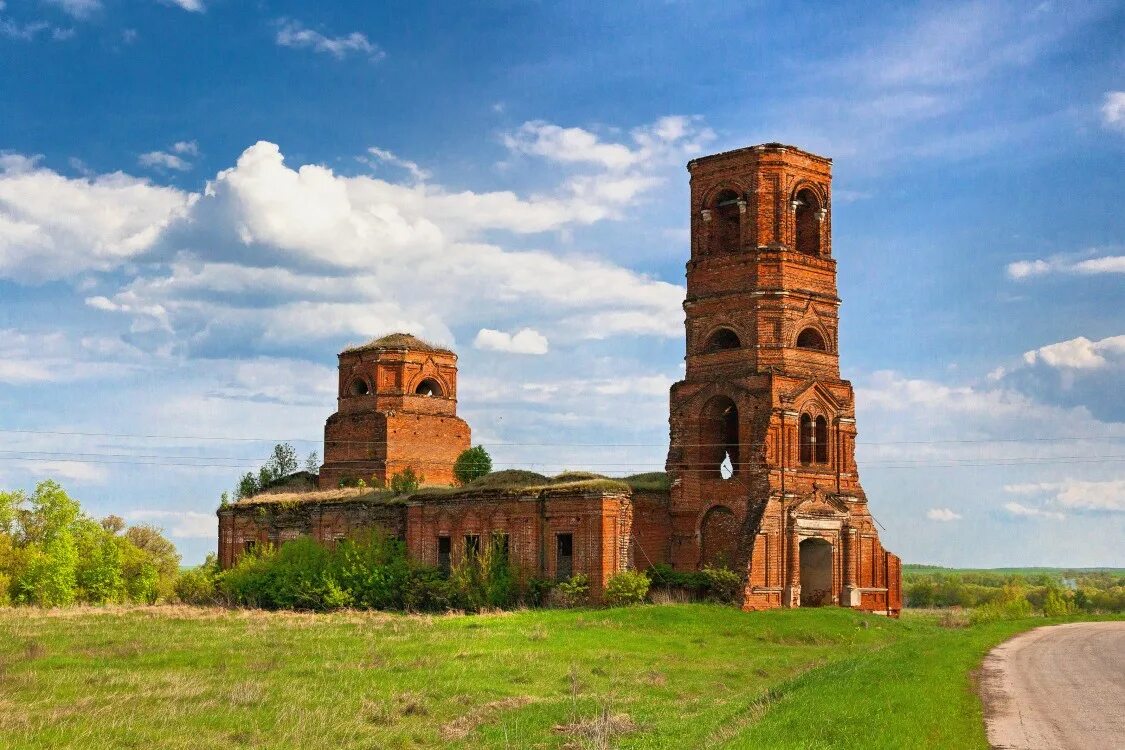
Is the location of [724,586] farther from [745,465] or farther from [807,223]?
[807,223]

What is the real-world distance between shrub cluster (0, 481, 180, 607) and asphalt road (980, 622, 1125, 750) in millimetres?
40300

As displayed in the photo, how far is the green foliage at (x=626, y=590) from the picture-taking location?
121 feet

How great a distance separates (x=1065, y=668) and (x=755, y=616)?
13.5m

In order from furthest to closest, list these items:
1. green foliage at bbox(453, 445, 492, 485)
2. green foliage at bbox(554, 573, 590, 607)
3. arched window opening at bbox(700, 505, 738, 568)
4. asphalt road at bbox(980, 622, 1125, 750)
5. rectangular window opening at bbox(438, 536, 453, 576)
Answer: green foliage at bbox(453, 445, 492, 485), rectangular window opening at bbox(438, 536, 453, 576), arched window opening at bbox(700, 505, 738, 568), green foliage at bbox(554, 573, 590, 607), asphalt road at bbox(980, 622, 1125, 750)

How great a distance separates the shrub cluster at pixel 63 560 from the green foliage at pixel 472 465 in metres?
15.8

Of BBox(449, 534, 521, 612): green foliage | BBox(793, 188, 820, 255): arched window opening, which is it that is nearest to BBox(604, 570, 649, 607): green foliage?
BBox(449, 534, 521, 612): green foliage

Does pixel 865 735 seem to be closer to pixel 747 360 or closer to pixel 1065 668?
pixel 1065 668

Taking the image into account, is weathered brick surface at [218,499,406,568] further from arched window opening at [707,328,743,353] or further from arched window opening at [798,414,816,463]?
arched window opening at [798,414,816,463]

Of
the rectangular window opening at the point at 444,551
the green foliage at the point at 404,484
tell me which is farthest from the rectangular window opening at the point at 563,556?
the green foliage at the point at 404,484

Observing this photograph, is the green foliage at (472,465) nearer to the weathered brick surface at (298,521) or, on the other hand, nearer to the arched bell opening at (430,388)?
the arched bell opening at (430,388)

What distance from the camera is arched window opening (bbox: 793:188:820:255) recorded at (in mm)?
41906

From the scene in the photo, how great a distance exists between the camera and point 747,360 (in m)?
39.7

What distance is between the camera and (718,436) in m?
40.9

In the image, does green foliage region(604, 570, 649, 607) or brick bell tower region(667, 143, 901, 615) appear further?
brick bell tower region(667, 143, 901, 615)
